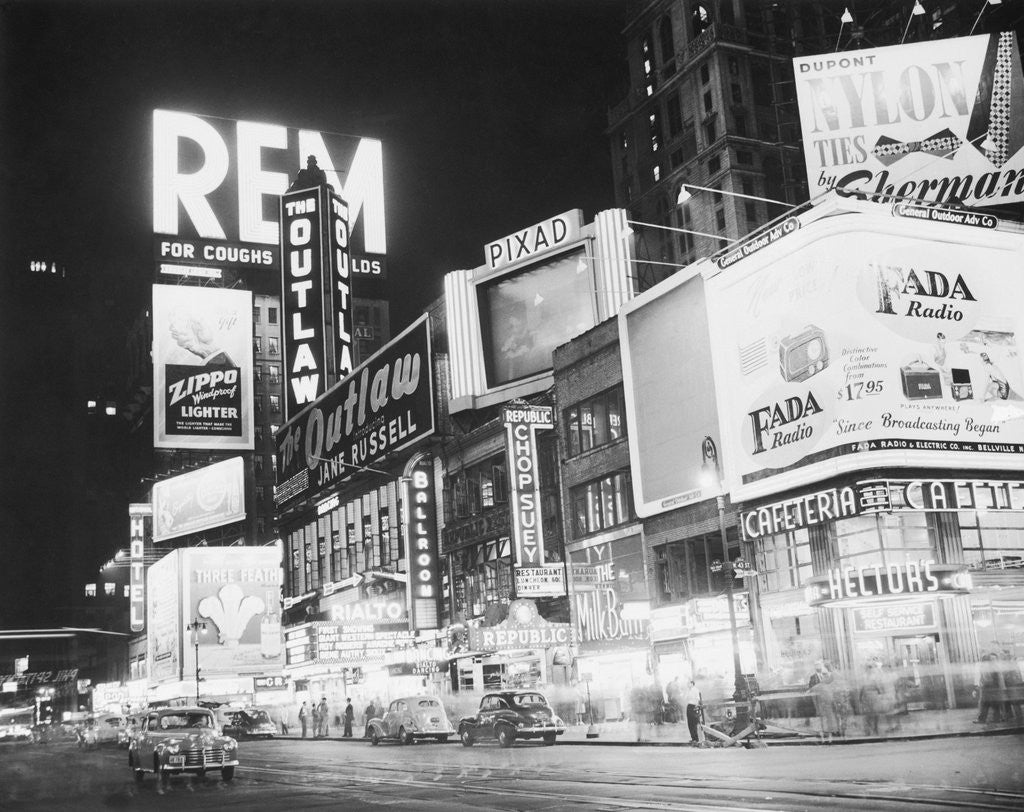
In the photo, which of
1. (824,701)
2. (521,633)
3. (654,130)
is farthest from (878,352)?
(654,130)

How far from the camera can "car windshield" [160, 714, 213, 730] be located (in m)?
28.5

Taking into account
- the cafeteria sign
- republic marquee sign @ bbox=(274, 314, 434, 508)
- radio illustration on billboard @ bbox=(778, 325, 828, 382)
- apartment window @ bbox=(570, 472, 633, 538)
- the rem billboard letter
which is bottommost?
the cafeteria sign

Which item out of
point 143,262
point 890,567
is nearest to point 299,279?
point 890,567

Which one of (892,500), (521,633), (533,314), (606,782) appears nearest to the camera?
(606,782)

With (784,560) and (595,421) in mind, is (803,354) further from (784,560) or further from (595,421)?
(595,421)

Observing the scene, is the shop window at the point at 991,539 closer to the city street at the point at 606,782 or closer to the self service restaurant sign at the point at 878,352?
the self service restaurant sign at the point at 878,352

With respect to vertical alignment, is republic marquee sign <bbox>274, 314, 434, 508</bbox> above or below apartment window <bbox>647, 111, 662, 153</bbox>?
below

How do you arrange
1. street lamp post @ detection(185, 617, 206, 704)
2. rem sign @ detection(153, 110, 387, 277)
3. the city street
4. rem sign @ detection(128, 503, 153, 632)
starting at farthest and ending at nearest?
1. rem sign @ detection(128, 503, 153, 632)
2. rem sign @ detection(153, 110, 387, 277)
3. street lamp post @ detection(185, 617, 206, 704)
4. the city street

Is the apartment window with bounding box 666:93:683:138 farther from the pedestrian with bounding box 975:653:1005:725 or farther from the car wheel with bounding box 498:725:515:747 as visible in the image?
the pedestrian with bounding box 975:653:1005:725

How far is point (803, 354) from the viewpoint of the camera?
32875mm

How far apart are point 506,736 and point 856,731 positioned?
10.9m

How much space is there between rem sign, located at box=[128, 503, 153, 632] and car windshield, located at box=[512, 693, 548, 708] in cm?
8950

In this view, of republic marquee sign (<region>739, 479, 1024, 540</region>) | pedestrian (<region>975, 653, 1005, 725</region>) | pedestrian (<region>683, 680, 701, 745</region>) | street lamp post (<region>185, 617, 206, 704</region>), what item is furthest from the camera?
street lamp post (<region>185, 617, 206, 704</region>)

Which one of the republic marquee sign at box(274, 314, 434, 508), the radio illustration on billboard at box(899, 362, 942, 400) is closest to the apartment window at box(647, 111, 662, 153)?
the republic marquee sign at box(274, 314, 434, 508)
